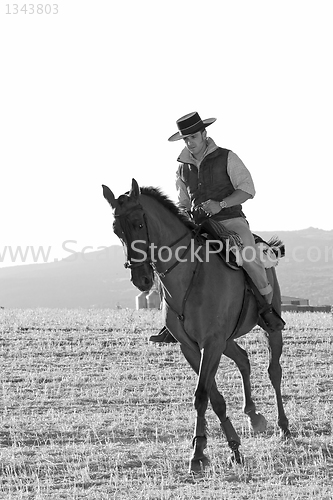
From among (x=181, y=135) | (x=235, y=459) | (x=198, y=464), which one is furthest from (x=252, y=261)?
(x=198, y=464)

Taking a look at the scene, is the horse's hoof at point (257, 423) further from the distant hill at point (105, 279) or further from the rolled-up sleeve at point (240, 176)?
the distant hill at point (105, 279)

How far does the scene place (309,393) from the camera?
13.3 metres

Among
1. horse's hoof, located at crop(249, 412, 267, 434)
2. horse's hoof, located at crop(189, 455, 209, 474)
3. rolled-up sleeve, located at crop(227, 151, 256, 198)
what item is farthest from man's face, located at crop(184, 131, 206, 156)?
horse's hoof, located at crop(189, 455, 209, 474)

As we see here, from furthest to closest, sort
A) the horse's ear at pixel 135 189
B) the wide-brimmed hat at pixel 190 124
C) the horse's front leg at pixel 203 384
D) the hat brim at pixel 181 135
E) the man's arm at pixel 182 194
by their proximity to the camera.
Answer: the man's arm at pixel 182 194
the hat brim at pixel 181 135
the wide-brimmed hat at pixel 190 124
the horse's front leg at pixel 203 384
the horse's ear at pixel 135 189

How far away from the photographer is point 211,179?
9.66 metres

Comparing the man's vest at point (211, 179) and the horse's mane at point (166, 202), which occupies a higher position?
the man's vest at point (211, 179)

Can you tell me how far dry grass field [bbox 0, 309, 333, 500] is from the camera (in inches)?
302

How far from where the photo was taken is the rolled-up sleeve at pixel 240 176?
956cm

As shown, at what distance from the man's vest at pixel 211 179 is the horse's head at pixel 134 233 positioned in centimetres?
159

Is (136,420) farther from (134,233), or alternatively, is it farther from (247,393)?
(134,233)

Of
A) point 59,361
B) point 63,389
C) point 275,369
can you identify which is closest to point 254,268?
point 275,369

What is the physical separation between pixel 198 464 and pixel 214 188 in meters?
3.14

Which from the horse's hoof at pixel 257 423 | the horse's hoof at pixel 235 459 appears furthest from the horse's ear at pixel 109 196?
the horse's hoof at pixel 257 423

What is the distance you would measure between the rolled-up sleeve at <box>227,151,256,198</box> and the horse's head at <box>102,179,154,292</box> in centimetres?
182
